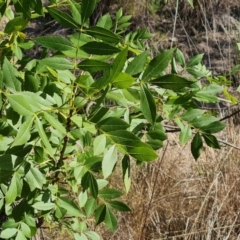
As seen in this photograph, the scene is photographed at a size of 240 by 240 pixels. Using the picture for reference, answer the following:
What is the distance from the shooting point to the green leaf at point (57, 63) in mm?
837

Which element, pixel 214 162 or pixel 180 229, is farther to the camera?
pixel 214 162

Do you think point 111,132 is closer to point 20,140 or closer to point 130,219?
point 20,140

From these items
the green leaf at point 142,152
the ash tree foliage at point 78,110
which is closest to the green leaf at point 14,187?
the ash tree foliage at point 78,110

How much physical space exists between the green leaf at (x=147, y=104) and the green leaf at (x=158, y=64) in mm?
21

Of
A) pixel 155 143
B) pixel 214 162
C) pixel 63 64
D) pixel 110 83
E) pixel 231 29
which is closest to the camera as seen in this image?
pixel 110 83

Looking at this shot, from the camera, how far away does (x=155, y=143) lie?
3.38 ft

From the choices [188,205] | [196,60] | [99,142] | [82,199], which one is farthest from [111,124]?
[188,205]

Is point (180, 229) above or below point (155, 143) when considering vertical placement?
below

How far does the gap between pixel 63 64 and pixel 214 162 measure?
1.87 m

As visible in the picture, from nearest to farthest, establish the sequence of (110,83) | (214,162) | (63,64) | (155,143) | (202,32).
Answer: (110,83) < (63,64) < (155,143) < (214,162) < (202,32)

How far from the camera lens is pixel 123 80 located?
0.70m

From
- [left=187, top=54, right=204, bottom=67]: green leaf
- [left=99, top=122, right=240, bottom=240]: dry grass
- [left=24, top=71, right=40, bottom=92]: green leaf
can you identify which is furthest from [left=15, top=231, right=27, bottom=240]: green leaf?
[left=99, top=122, right=240, bottom=240]: dry grass

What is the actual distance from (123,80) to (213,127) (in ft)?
1.35

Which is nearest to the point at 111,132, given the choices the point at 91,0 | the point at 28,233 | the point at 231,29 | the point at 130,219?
the point at 91,0
